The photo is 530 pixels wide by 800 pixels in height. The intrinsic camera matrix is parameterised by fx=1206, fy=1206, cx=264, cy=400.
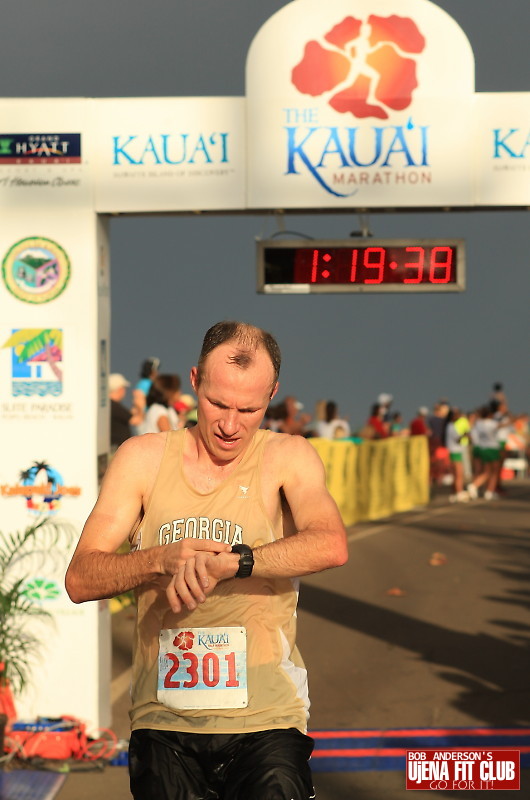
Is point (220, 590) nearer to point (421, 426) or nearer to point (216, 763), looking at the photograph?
point (216, 763)

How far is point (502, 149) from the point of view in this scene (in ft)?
24.4

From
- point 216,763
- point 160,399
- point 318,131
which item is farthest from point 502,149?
point 160,399

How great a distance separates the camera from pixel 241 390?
136 inches

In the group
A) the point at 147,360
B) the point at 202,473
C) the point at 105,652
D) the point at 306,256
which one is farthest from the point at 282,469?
the point at 147,360

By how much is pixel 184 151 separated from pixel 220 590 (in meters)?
4.46

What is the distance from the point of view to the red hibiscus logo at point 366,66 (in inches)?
289

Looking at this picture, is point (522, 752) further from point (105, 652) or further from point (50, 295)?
point (50, 295)

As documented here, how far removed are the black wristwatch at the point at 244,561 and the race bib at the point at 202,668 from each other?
1.02 ft

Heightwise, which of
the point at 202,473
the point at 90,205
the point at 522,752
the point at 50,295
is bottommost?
the point at 522,752

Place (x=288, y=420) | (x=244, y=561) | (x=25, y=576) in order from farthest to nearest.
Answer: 1. (x=288, y=420)
2. (x=25, y=576)
3. (x=244, y=561)

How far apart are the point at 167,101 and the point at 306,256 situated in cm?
128

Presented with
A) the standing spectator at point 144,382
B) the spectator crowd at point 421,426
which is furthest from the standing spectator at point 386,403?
the standing spectator at point 144,382

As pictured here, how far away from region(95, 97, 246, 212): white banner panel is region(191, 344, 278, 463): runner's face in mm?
4058

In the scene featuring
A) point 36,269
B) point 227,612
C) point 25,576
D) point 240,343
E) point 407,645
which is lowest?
point 407,645
